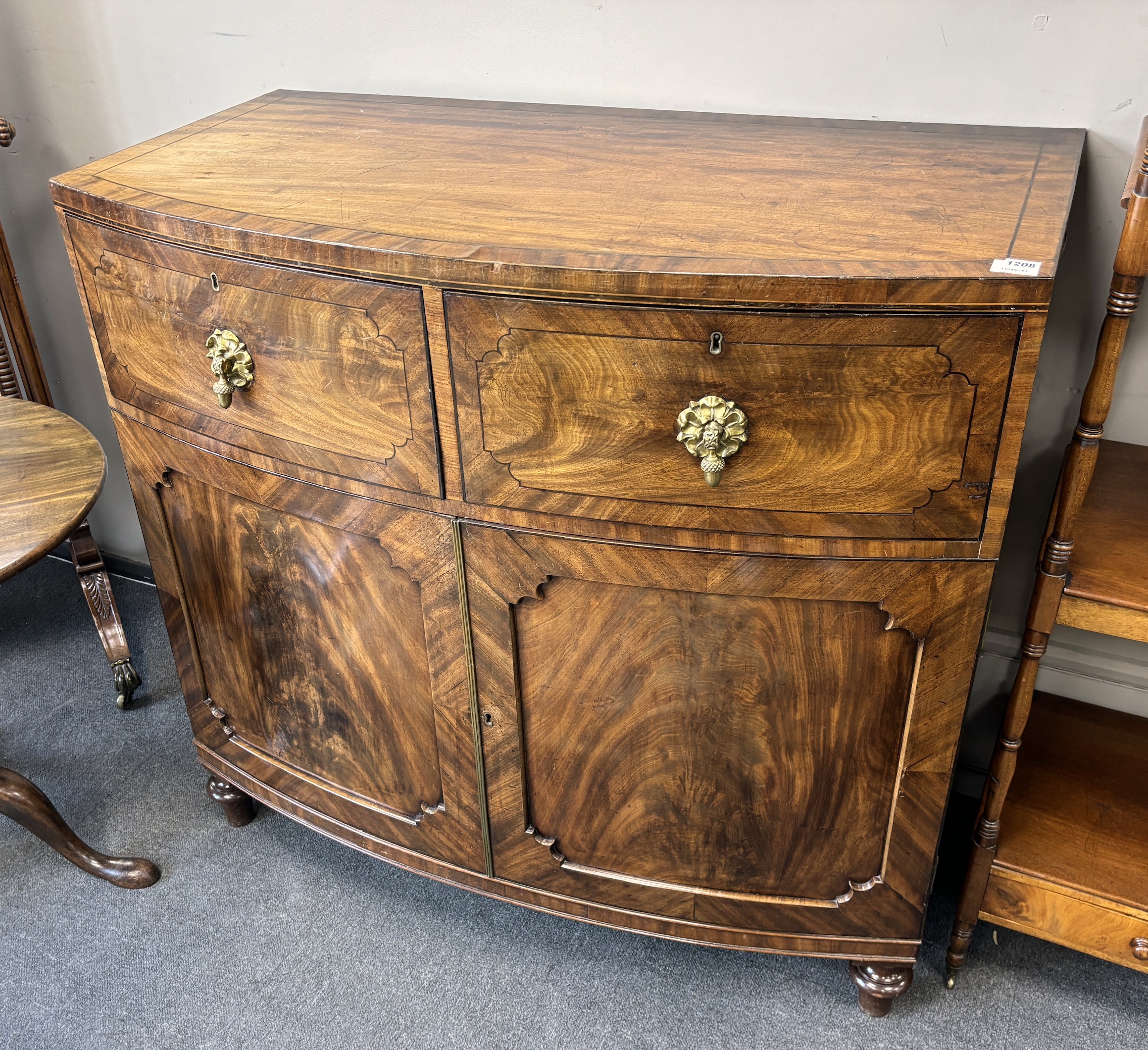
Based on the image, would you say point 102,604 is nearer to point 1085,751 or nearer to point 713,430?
point 713,430

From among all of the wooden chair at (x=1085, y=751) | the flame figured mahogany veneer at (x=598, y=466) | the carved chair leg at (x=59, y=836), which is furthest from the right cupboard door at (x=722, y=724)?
the carved chair leg at (x=59, y=836)

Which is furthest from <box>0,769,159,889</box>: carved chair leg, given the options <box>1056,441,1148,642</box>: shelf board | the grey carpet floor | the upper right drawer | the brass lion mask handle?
<box>1056,441,1148,642</box>: shelf board

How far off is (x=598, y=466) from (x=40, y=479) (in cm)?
66

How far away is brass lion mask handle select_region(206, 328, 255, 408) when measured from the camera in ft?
3.22

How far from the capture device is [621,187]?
982 mm

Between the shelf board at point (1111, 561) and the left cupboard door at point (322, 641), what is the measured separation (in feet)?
1.91

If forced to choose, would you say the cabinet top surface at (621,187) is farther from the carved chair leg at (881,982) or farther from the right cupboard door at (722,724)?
the carved chair leg at (881,982)

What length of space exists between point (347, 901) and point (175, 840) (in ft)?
0.91

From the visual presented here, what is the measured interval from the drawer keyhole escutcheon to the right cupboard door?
10cm

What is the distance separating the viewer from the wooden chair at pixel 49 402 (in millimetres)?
1634

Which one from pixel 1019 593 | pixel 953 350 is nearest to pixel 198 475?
pixel 953 350

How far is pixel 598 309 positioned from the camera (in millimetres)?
814

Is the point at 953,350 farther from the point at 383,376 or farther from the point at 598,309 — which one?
the point at 383,376

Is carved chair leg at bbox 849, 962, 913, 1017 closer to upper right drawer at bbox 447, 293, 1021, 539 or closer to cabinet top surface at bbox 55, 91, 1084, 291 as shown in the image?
upper right drawer at bbox 447, 293, 1021, 539
